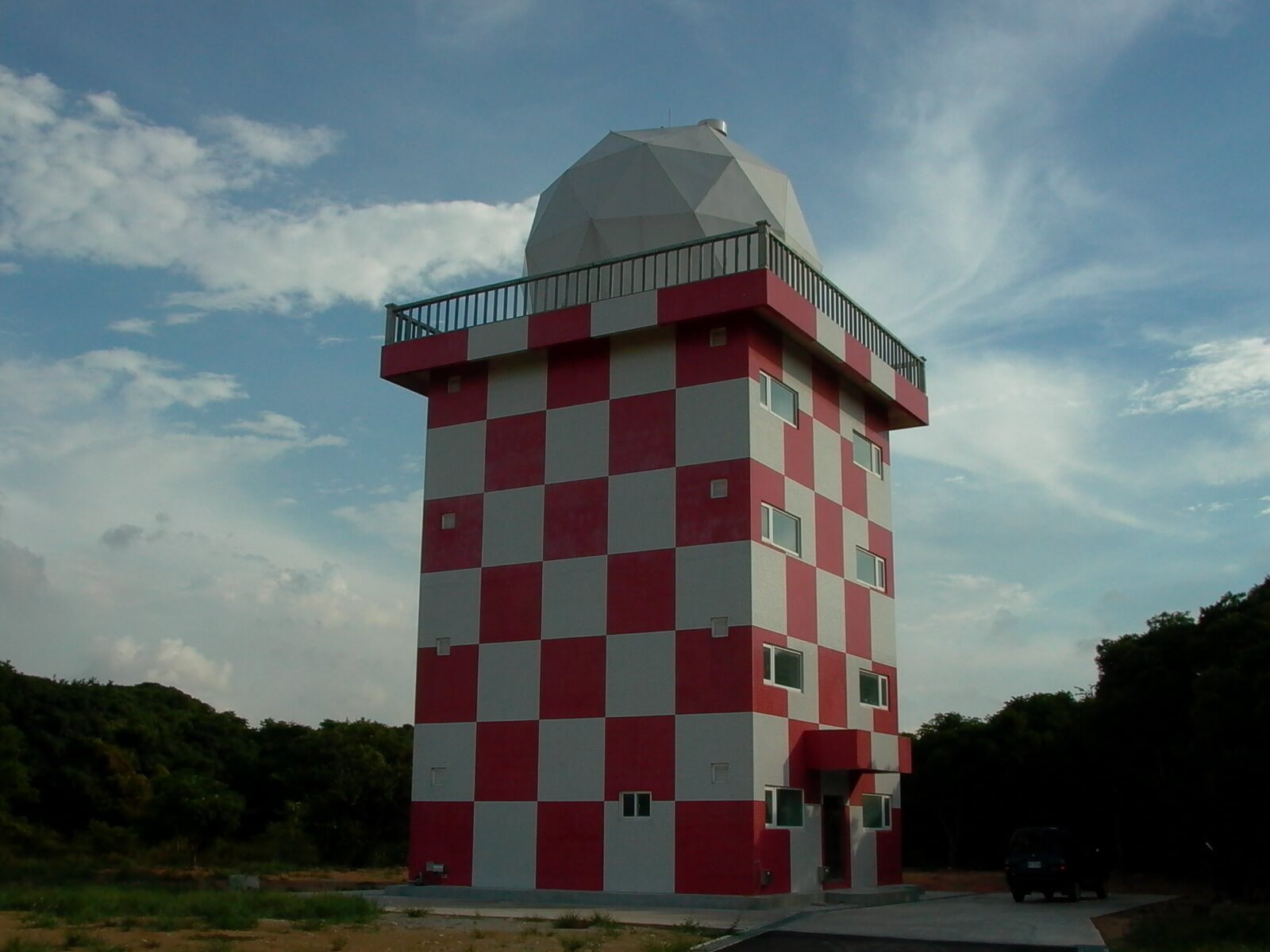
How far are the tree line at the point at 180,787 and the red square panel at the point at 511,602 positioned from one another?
41.6 feet

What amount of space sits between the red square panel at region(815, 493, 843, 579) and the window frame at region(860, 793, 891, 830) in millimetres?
4874

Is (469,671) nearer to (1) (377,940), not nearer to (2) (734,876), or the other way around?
(2) (734,876)

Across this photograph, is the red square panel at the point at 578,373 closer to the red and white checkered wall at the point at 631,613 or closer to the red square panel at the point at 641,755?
the red and white checkered wall at the point at 631,613

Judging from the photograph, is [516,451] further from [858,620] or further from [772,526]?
[858,620]

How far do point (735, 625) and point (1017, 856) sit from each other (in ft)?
25.7

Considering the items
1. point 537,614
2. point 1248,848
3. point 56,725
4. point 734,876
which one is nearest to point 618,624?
point 537,614

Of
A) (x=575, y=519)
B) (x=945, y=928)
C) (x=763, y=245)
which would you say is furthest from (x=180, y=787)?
(x=945, y=928)

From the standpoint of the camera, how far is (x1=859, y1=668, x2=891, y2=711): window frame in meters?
28.6

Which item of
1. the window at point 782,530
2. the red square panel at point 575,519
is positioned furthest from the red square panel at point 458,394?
the window at point 782,530

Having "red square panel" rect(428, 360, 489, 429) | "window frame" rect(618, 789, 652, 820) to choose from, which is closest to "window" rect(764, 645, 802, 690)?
"window frame" rect(618, 789, 652, 820)

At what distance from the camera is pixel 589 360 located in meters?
27.2

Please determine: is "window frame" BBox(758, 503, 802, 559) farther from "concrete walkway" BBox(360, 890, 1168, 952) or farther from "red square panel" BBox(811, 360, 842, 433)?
"concrete walkway" BBox(360, 890, 1168, 952)

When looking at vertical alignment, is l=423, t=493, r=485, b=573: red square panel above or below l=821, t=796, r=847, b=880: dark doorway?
above

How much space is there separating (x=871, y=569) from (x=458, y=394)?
10302 mm
